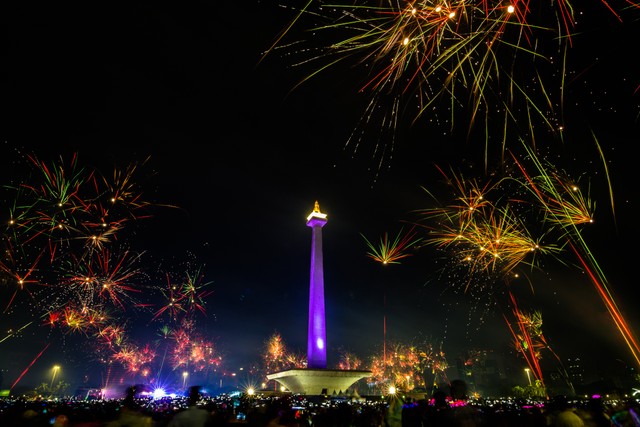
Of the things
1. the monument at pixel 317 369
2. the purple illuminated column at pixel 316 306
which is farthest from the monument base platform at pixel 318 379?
the purple illuminated column at pixel 316 306

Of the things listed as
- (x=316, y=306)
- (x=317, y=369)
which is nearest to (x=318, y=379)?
(x=317, y=369)

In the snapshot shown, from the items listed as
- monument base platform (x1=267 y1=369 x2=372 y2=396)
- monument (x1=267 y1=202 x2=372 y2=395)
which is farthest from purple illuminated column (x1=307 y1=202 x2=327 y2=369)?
monument base platform (x1=267 y1=369 x2=372 y2=396)

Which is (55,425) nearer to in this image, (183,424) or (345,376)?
(183,424)

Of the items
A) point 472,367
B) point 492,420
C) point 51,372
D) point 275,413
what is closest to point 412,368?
point 472,367

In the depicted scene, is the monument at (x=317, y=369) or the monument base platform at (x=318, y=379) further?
the monument at (x=317, y=369)

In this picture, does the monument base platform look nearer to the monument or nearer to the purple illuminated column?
the monument

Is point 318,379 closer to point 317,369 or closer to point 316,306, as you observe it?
point 317,369

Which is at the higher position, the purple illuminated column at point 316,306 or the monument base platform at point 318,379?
the purple illuminated column at point 316,306

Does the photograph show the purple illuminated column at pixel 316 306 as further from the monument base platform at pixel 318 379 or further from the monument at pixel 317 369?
the monument base platform at pixel 318 379
